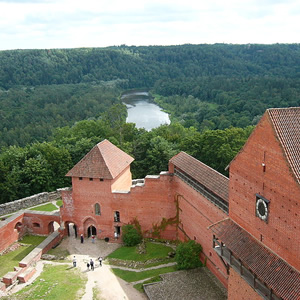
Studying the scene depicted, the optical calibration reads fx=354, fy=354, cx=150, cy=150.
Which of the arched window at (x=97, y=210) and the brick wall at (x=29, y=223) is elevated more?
the arched window at (x=97, y=210)

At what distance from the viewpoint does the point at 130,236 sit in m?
31.2

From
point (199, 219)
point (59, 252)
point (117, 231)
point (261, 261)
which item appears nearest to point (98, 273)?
point (59, 252)

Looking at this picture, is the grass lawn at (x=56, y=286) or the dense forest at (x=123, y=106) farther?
the dense forest at (x=123, y=106)

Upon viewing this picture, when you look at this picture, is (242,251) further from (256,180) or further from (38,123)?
(38,123)

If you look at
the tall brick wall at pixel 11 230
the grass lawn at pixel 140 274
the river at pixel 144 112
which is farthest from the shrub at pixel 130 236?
the river at pixel 144 112

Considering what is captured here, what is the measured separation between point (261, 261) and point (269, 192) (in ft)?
10.6

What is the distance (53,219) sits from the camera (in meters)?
34.3

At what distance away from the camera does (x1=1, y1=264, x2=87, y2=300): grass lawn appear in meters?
23.8

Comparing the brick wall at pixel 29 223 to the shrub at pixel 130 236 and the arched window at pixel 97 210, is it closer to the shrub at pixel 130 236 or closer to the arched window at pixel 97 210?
the arched window at pixel 97 210

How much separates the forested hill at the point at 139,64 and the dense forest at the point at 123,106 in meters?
0.44

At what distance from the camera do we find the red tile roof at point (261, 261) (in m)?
14.5

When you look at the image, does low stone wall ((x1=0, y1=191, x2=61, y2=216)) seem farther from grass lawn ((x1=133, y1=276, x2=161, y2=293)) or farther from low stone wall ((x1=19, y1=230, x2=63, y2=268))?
grass lawn ((x1=133, y1=276, x2=161, y2=293))

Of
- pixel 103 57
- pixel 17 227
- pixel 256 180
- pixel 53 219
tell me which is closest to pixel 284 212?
pixel 256 180

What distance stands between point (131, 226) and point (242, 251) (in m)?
15.5
